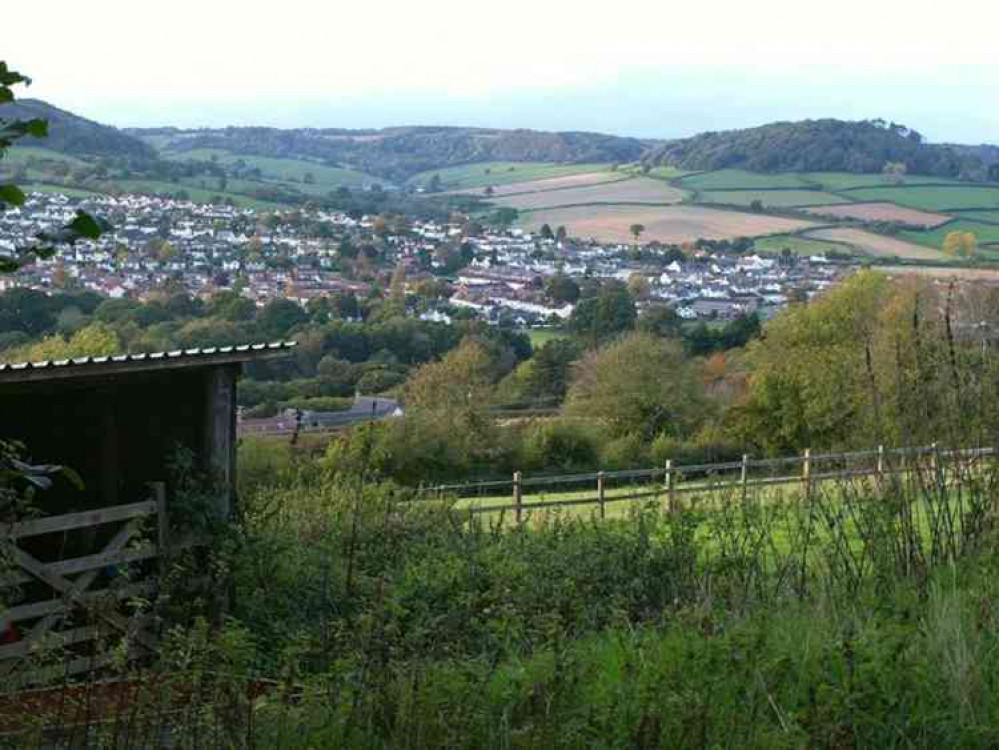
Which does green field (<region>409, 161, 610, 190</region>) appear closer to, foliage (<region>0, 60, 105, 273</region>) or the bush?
the bush

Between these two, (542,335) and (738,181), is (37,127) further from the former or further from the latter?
(738,181)

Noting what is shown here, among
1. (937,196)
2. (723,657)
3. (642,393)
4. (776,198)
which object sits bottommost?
(642,393)

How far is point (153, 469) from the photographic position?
971cm

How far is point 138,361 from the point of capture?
8.31 metres

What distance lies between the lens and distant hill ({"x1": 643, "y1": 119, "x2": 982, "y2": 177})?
3583 inches

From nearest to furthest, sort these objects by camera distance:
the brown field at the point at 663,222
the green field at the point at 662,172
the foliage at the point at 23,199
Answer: the foliage at the point at 23,199 < the brown field at the point at 663,222 < the green field at the point at 662,172

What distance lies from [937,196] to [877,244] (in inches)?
550

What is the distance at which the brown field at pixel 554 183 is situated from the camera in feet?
332

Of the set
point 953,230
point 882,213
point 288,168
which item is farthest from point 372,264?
point 288,168

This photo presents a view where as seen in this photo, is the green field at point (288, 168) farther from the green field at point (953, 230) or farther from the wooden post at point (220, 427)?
the wooden post at point (220, 427)

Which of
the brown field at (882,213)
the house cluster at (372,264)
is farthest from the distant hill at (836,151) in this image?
the house cluster at (372,264)

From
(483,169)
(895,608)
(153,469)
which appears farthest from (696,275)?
(895,608)

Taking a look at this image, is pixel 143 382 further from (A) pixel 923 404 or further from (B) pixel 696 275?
(B) pixel 696 275

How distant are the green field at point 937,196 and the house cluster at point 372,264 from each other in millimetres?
11015
